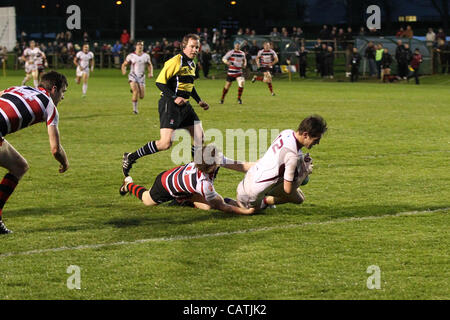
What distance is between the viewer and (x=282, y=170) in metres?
8.19

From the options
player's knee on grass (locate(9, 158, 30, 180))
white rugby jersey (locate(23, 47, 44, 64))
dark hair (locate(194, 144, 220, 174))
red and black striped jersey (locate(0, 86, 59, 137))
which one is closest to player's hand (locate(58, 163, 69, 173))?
player's knee on grass (locate(9, 158, 30, 180))

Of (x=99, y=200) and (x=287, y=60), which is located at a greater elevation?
(x=287, y=60)

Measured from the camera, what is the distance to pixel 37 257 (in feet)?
22.9

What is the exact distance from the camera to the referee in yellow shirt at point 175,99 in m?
11.1

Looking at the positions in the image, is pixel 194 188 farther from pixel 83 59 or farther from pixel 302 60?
pixel 302 60

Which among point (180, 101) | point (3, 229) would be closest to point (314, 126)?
point (3, 229)

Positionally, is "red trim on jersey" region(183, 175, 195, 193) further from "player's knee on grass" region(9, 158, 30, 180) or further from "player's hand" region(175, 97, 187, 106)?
"player's hand" region(175, 97, 187, 106)

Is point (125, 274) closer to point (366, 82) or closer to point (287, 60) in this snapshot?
point (366, 82)

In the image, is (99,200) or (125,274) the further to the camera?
(99,200)

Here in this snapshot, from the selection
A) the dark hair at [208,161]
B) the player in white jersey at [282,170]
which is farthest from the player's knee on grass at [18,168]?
the player in white jersey at [282,170]

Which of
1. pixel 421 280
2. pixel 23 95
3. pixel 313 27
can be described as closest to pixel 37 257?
pixel 23 95
